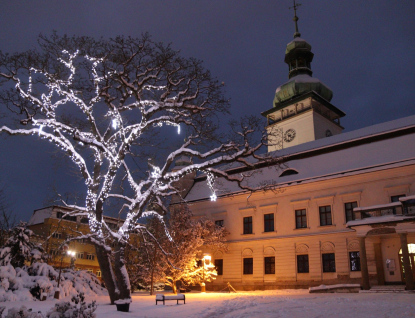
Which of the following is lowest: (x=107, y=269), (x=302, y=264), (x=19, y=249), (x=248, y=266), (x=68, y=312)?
(x=68, y=312)

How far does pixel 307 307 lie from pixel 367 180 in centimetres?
1469

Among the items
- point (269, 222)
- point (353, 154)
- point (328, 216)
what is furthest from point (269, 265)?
point (353, 154)

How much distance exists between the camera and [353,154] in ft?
90.0

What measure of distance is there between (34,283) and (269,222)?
59.7 ft

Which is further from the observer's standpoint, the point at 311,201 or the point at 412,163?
the point at 311,201

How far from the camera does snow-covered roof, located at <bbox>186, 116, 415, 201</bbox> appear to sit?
82.0 ft

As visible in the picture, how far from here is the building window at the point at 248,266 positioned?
3053cm

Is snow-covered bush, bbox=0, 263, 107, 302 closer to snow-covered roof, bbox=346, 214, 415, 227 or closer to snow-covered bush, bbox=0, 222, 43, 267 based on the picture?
snow-covered bush, bbox=0, 222, 43, 267

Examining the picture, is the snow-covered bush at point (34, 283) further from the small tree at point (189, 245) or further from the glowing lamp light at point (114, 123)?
the glowing lamp light at point (114, 123)

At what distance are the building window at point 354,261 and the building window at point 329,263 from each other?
4.11 feet

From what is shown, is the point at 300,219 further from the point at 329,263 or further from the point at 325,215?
the point at 329,263

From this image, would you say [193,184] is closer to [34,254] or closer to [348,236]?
[348,236]

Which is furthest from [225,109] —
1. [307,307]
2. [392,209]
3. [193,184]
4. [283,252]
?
[193,184]

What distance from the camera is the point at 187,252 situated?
28.1 meters
